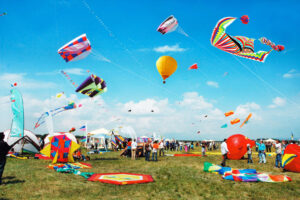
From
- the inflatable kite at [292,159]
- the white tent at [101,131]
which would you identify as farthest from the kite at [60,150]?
the white tent at [101,131]

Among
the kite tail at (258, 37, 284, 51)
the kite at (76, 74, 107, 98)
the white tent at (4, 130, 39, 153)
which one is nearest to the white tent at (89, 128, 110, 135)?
the white tent at (4, 130, 39, 153)

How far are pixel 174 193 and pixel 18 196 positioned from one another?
15.5 ft

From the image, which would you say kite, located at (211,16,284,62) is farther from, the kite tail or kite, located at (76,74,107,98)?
kite, located at (76,74,107,98)

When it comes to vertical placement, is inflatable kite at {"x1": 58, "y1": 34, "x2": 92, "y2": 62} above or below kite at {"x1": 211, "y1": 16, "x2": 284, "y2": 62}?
below

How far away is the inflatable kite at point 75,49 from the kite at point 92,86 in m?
2.58

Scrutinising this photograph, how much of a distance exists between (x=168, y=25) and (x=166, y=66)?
3.71 metres

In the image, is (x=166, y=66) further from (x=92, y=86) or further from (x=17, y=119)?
(x=17, y=119)

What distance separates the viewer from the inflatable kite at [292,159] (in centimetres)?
1149

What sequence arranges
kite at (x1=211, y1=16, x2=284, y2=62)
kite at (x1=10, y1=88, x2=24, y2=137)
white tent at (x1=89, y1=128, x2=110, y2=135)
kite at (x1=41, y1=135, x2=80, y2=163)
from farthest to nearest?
white tent at (x1=89, y1=128, x2=110, y2=135) < kite at (x1=41, y1=135, x2=80, y2=163) < kite at (x1=211, y1=16, x2=284, y2=62) < kite at (x1=10, y1=88, x2=24, y2=137)

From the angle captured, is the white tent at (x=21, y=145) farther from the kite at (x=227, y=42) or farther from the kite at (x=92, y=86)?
the kite at (x=227, y=42)

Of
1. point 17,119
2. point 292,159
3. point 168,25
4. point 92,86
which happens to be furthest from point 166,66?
A: point 17,119

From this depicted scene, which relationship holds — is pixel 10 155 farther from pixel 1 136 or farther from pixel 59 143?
pixel 1 136

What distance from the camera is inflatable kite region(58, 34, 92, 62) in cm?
1178

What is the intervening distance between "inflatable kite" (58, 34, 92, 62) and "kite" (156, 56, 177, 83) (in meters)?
5.28
